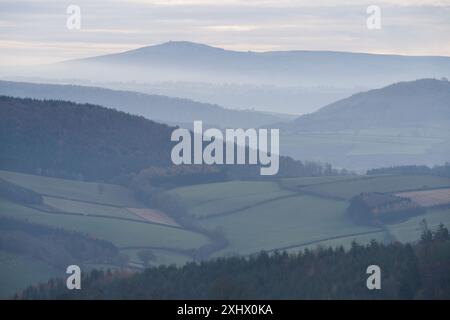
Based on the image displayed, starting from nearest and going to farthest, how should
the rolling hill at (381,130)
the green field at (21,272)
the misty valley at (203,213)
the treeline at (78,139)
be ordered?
the misty valley at (203,213) < the green field at (21,272) < the treeline at (78,139) < the rolling hill at (381,130)

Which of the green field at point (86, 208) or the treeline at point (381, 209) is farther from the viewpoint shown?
the green field at point (86, 208)

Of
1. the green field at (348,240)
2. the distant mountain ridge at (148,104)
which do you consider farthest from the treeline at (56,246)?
the distant mountain ridge at (148,104)

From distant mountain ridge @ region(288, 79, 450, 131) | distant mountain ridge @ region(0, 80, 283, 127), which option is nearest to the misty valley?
distant mountain ridge @ region(288, 79, 450, 131)

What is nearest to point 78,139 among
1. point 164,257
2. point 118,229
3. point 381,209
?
point 118,229

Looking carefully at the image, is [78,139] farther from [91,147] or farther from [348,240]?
[348,240]

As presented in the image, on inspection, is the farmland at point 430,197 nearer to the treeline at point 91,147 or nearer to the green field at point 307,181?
the green field at point 307,181

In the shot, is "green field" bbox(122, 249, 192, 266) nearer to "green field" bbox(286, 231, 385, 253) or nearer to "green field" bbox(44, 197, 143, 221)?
"green field" bbox(286, 231, 385, 253)
